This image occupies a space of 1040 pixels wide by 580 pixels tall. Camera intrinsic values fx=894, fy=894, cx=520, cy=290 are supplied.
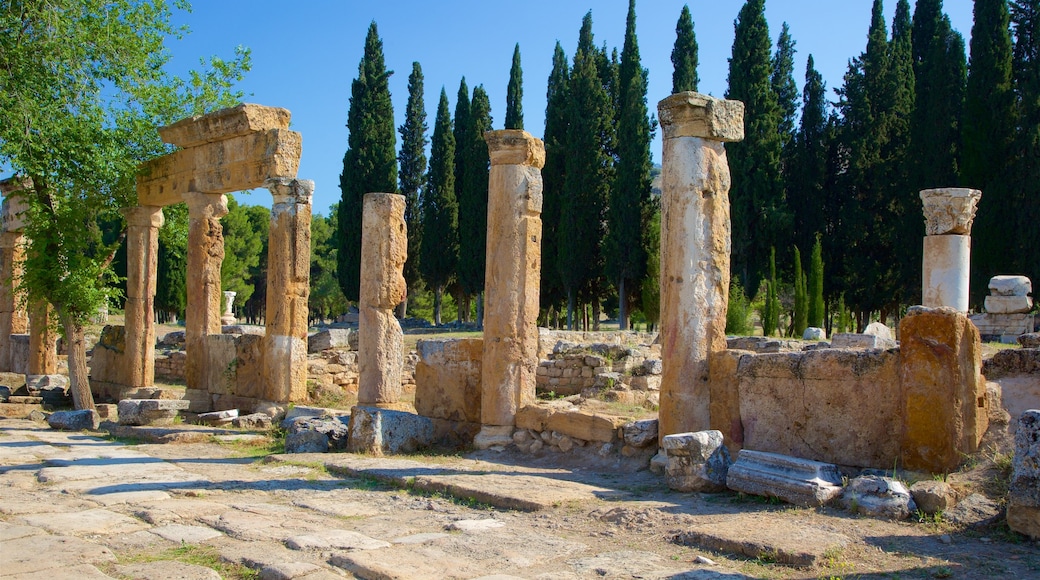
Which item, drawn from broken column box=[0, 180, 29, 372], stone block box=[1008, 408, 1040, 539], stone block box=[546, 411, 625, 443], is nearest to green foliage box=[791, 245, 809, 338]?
stone block box=[546, 411, 625, 443]

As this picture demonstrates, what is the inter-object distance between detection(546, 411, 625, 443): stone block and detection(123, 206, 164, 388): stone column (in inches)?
351

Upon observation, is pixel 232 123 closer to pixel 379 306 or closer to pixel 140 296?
pixel 140 296

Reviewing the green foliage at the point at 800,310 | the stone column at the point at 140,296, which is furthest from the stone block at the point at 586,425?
the green foliage at the point at 800,310

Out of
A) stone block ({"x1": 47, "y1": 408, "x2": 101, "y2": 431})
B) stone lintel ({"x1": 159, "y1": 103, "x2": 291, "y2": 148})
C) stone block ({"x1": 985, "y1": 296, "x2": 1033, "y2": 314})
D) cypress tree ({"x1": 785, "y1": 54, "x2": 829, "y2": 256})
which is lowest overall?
stone block ({"x1": 47, "y1": 408, "x2": 101, "y2": 431})

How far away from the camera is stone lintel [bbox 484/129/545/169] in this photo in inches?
386

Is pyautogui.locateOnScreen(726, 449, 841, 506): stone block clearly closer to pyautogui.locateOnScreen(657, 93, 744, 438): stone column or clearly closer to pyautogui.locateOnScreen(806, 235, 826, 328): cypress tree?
pyautogui.locateOnScreen(657, 93, 744, 438): stone column

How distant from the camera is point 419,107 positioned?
4047 cm

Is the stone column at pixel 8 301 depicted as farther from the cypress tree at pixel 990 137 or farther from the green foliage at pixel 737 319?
the cypress tree at pixel 990 137

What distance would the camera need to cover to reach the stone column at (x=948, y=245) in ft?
51.1

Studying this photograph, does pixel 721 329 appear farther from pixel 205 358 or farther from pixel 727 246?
pixel 205 358

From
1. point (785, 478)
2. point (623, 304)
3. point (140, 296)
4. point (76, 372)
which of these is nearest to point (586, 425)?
point (785, 478)

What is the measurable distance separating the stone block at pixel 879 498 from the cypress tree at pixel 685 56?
31302 mm

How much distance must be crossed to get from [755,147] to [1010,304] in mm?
11625

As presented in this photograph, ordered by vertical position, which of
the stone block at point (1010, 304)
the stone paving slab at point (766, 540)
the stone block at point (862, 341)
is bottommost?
the stone paving slab at point (766, 540)
